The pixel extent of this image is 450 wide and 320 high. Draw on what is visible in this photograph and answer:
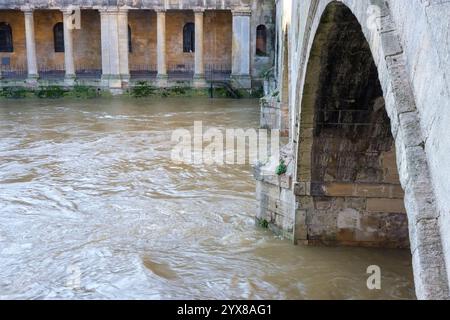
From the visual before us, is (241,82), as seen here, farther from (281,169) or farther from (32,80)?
(281,169)

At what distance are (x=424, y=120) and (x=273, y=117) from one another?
60.2ft

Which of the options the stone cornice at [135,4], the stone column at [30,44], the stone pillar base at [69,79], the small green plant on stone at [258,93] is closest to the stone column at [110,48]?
the stone cornice at [135,4]

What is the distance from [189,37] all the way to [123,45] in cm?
472

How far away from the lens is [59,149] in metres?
20.0

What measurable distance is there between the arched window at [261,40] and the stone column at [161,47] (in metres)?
5.42

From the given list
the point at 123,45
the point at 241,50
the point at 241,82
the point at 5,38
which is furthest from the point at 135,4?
the point at 5,38

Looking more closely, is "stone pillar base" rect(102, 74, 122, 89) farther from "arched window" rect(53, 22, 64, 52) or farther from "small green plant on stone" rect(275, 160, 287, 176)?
"small green plant on stone" rect(275, 160, 287, 176)

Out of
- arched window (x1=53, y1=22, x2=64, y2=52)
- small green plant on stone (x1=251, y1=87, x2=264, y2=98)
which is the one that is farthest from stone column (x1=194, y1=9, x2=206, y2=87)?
arched window (x1=53, y1=22, x2=64, y2=52)

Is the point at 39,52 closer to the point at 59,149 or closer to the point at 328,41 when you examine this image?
the point at 59,149

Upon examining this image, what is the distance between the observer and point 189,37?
3600cm

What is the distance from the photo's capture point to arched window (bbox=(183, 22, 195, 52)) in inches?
1415

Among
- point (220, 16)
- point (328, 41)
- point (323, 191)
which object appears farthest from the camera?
point (220, 16)

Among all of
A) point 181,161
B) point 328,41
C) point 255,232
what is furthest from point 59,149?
point 328,41

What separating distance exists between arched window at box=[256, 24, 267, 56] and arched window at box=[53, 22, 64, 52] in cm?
1246
